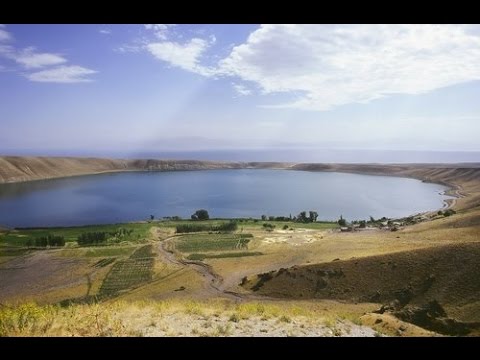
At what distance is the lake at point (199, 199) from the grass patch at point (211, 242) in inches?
736

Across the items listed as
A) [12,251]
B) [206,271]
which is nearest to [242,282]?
[206,271]

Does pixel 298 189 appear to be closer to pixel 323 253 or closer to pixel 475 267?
pixel 323 253

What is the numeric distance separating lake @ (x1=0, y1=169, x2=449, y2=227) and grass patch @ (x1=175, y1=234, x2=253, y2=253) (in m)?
18.7

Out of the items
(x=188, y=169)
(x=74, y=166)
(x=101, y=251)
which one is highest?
(x=74, y=166)

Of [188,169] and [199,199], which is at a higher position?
[188,169]

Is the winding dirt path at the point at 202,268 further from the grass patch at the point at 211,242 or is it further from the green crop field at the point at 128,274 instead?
the green crop field at the point at 128,274

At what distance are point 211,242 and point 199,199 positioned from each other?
38685 millimetres

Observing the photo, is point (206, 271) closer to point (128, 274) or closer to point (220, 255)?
point (220, 255)

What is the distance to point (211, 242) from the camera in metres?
36.7

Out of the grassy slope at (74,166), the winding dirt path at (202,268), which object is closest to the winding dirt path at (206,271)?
the winding dirt path at (202,268)

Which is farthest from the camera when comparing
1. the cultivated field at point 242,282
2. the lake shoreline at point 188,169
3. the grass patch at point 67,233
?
Answer: the lake shoreline at point 188,169

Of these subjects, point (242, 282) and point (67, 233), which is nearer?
point (242, 282)

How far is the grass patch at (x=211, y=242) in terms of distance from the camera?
111ft

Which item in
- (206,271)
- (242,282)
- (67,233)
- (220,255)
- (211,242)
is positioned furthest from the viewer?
(67,233)
